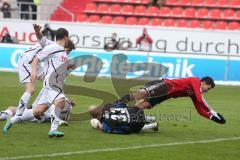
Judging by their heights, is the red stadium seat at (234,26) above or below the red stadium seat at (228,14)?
below

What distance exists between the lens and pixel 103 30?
36.8m

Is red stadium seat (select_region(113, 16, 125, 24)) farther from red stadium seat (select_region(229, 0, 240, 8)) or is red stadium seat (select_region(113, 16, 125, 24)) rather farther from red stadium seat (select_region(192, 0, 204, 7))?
red stadium seat (select_region(229, 0, 240, 8))

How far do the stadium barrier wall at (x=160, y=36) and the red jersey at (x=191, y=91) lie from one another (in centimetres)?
2141

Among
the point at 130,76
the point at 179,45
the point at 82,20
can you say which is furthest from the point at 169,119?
the point at 82,20

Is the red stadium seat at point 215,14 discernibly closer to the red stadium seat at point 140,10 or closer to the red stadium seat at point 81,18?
the red stadium seat at point 140,10

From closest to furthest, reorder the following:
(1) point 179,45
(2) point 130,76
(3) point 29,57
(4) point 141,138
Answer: (4) point 141,138 < (3) point 29,57 < (2) point 130,76 < (1) point 179,45

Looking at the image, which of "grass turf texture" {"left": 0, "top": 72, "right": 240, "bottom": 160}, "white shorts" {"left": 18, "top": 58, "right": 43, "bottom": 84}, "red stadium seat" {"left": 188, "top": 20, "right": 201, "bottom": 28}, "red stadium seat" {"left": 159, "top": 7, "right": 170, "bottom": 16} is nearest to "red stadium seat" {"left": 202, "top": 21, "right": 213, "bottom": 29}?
"red stadium seat" {"left": 188, "top": 20, "right": 201, "bottom": 28}

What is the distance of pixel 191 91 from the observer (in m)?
13.2

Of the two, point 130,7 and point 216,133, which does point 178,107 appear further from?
point 130,7

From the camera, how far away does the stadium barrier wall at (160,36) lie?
3538 cm

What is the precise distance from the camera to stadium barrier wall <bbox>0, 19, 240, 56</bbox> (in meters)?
35.4

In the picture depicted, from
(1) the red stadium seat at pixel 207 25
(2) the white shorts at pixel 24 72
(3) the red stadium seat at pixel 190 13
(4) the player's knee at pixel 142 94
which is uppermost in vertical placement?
(3) the red stadium seat at pixel 190 13

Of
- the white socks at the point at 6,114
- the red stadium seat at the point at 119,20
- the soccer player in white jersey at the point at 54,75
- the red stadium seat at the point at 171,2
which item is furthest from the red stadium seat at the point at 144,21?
the soccer player in white jersey at the point at 54,75

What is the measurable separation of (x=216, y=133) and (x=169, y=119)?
243cm
